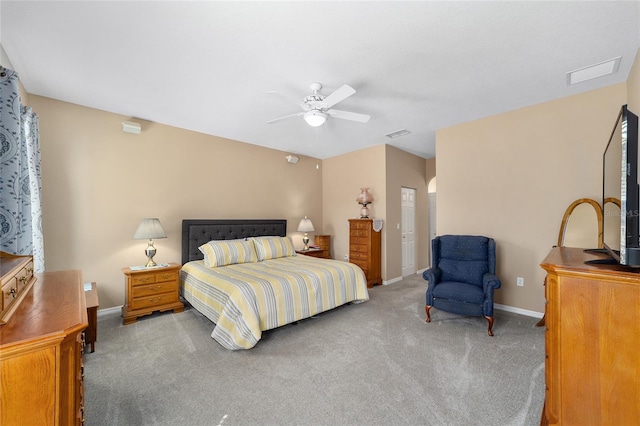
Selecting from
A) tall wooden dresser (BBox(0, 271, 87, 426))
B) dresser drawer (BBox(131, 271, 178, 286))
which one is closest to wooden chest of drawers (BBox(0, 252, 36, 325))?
tall wooden dresser (BBox(0, 271, 87, 426))

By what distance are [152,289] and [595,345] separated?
13.6 feet

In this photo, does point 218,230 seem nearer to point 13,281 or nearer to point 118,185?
point 118,185

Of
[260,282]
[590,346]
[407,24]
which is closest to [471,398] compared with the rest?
[590,346]

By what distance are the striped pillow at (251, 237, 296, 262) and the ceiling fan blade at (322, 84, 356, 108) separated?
256 centimetres

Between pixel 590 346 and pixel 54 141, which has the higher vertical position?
pixel 54 141

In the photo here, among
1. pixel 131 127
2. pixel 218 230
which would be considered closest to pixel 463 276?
pixel 218 230

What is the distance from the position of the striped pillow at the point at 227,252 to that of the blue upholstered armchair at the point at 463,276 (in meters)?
2.57

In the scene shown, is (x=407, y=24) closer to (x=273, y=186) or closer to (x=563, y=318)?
(x=563, y=318)

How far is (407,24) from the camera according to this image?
76.9 inches

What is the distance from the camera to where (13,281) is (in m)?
1.11

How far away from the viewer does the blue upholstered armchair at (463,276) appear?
3.05m

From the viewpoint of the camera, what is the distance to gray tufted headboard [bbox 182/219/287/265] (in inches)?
165

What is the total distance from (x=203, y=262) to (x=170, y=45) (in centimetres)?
287

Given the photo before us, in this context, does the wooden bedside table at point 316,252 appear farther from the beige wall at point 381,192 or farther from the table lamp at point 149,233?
the table lamp at point 149,233
